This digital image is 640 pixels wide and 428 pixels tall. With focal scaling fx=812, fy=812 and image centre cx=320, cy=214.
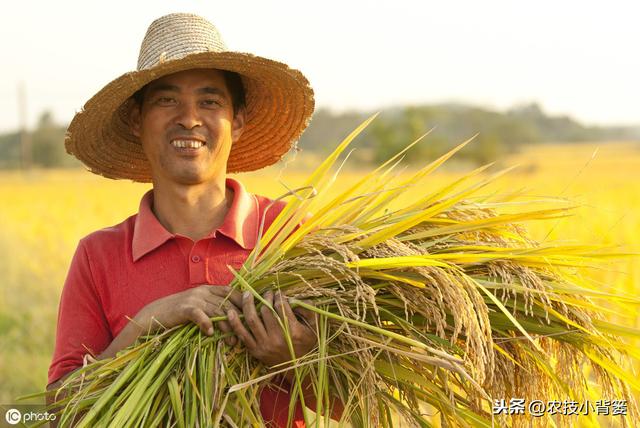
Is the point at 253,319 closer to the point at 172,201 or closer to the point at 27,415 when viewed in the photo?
the point at 172,201

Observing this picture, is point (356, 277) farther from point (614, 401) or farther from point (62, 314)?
point (62, 314)

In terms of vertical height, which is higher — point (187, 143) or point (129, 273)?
point (187, 143)

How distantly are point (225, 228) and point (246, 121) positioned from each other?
A: 23.1 inches

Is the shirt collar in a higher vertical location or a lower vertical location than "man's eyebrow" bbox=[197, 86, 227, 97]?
lower

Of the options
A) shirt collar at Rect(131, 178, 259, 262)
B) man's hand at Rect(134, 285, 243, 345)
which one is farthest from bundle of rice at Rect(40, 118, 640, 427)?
shirt collar at Rect(131, 178, 259, 262)


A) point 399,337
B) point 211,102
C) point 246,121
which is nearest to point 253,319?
point 399,337

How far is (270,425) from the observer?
84.0 inches

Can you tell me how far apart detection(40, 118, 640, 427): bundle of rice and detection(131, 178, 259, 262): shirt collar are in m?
0.27

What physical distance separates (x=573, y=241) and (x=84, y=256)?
4.49ft

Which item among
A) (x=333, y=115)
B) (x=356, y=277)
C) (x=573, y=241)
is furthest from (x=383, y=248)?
(x=333, y=115)

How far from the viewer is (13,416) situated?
242cm

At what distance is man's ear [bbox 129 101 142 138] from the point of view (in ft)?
8.45

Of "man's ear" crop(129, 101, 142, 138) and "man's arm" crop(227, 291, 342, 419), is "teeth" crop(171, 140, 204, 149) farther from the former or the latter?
"man's arm" crop(227, 291, 342, 419)

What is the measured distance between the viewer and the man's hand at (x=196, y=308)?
1.93 m
